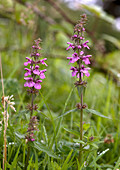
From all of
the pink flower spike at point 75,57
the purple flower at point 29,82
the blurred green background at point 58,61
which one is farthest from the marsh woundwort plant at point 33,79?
the blurred green background at point 58,61

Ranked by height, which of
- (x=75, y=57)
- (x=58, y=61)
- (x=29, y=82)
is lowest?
(x=29, y=82)

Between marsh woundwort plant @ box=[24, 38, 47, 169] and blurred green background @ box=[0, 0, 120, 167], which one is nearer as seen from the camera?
marsh woundwort plant @ box=[24, 38, 47, 169]

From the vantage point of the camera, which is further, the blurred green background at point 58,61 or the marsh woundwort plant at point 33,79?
the blurred green background at point 58,61

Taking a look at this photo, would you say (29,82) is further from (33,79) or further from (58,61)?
(58,61)

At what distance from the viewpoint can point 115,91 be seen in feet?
8.37

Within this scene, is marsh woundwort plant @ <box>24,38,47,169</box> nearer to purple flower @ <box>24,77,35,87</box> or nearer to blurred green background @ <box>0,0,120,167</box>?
purple flower @ <box>24,77,35,87</box>

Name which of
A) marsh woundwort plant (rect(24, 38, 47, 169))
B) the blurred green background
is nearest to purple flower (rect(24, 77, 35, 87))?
marsh woundwort plant (rect(24, 38, 47, 169))

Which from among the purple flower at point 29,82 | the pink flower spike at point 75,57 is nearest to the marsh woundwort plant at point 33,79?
the purple flower at point 29,82

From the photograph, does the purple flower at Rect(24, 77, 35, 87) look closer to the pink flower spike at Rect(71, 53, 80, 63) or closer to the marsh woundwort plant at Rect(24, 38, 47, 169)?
the marsh woundwort plant at Rect(24, 38, 47, 169)

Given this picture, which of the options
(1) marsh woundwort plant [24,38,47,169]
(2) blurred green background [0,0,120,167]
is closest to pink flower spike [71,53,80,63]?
(1) marsh woundwort plant [24,38,47,169]

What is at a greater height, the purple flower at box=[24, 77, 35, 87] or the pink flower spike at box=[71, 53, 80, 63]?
the pink flower spike at box=[71, 53, 80, 63]

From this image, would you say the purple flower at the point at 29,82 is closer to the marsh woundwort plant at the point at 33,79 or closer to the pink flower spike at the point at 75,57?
the marsh woundwort plant at the point at 33,79

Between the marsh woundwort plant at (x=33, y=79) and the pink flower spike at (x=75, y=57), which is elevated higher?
the pink flower spike at (x=75, y=57)

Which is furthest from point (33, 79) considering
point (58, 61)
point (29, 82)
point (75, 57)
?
point (58, 61)
